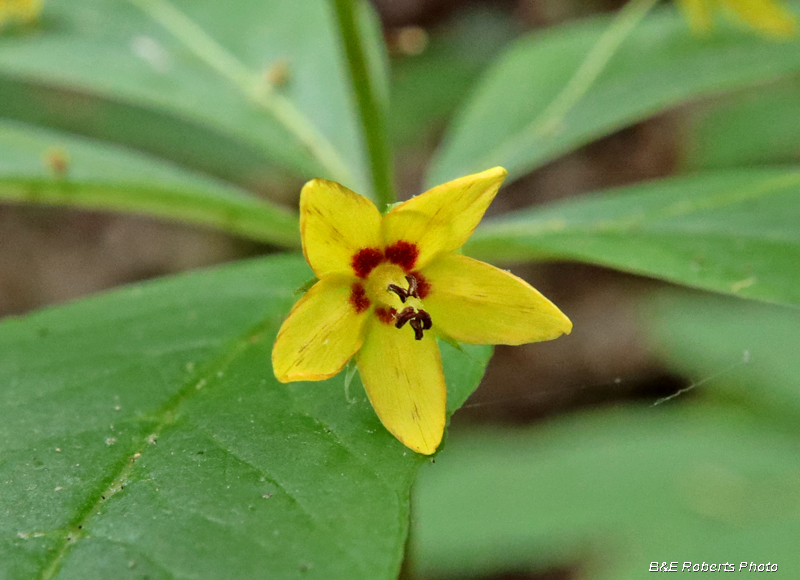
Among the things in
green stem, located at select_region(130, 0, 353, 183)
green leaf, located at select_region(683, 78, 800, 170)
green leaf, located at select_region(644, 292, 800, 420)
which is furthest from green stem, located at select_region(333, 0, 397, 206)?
green leaf, located at select_region(683, 78, 800, 170)

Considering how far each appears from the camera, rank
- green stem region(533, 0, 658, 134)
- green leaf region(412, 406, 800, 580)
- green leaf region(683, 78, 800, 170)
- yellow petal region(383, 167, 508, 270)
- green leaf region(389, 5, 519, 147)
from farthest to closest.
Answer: green leaf region(389, 5, 519, 147) → green leaf region(683, 78, 800, 170) → green leaf region(412, 406, 800, 580) → green stem region(533, 0, 658, 134) → yellow petal region(383, 167, 508, 270)

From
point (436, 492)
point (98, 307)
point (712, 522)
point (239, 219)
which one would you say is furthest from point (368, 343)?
point (436, 492)

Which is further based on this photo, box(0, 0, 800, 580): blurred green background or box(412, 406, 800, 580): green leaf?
box(412, 406, 800, 580): green leaf

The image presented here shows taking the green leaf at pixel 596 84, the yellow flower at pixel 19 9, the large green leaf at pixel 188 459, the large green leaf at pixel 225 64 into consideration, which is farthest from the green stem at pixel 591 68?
the yellow flower at pixel 19 9

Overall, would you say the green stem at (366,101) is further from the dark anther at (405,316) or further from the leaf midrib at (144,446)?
the dark anther at (405,316)

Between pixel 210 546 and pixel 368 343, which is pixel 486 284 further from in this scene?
pixel 210 546

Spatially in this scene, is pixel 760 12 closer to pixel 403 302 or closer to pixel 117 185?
pixel 403 302

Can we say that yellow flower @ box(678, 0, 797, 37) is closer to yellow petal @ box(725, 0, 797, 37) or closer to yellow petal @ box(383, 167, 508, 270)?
yellow petal @ box(725, 0, 797, 37)

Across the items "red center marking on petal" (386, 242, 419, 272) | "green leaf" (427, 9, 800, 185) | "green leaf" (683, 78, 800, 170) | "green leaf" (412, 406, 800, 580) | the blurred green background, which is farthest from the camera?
"green leaf" (683, 78, 800, 170)

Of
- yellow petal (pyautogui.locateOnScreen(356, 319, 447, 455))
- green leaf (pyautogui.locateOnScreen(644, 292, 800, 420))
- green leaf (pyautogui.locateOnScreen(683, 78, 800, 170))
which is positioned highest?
yellow petal (pyautogui.locateOnScreen(356, 319, 447, 455))
